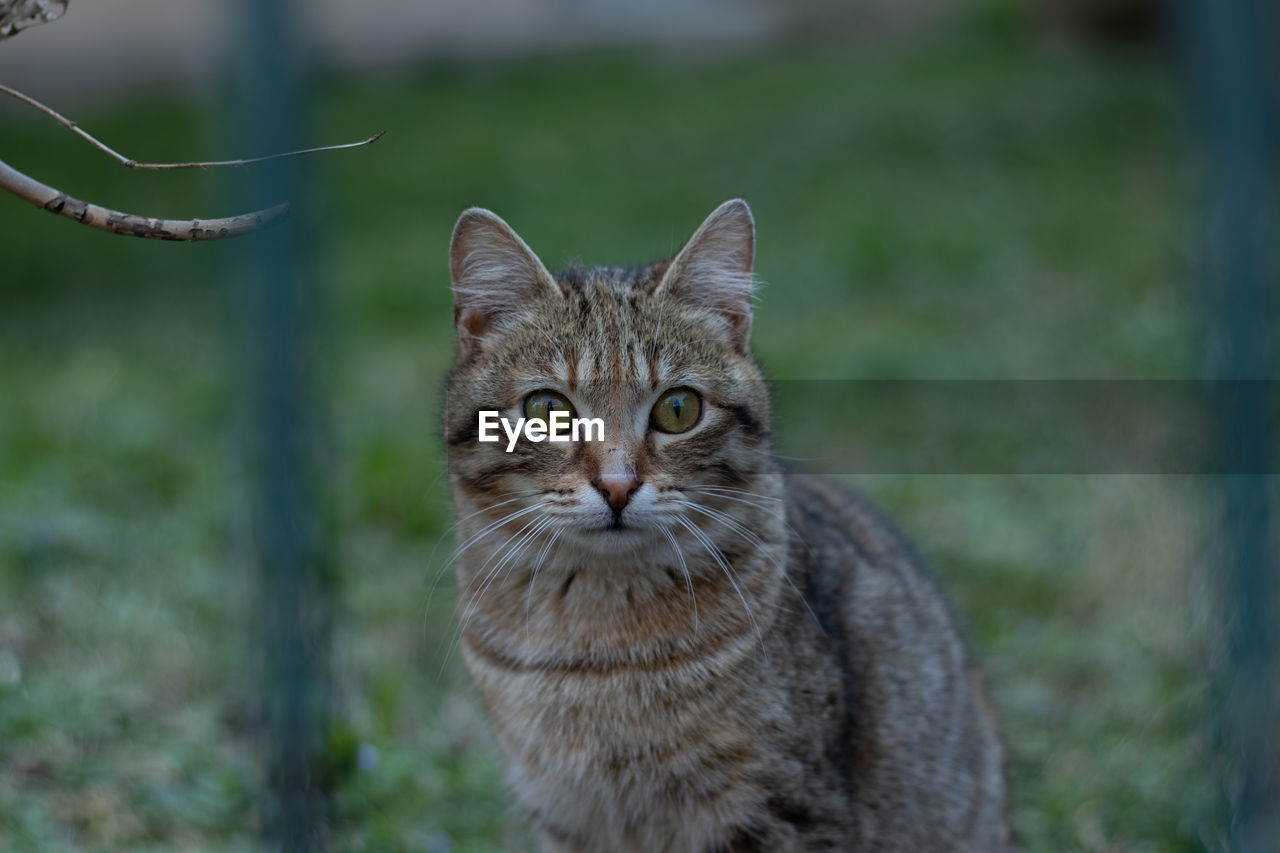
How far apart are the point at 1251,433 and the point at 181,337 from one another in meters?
6.26

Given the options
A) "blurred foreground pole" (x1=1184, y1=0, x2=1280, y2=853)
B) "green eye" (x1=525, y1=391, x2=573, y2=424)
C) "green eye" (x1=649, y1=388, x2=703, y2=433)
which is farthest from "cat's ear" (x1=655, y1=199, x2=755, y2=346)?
"blurred foreground pole" (x1=1184, y1=0, x2=1280, y2=853)

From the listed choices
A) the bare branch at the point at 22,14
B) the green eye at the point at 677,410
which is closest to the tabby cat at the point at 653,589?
the green eye at the point at 677,410

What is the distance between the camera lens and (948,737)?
2844mm

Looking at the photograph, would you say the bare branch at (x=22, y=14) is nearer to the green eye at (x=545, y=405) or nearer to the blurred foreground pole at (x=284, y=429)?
the blurred foreground pole at (x=284, y=429)

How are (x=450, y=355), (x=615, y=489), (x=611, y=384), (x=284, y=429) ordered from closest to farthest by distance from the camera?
(x=284, y=429) < (x=615, y=489) < (x=611, y=384) < (x=450, y=355)

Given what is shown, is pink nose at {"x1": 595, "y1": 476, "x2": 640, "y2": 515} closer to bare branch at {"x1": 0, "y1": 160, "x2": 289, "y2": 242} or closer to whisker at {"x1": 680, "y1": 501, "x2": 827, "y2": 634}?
whisker at {"x1": 680, "y1": 501, "x2": 827, "y2": 634}

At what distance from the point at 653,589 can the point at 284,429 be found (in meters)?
1.36

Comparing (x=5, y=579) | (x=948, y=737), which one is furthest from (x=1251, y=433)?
(x=5, y=579)

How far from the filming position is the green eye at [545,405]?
2365 millimetres

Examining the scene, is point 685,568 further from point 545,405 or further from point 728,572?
point 545,405

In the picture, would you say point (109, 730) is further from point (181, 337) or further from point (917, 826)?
point (181, 337)

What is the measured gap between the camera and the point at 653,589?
253 centimetres

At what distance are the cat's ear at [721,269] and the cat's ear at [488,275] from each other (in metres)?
0.25

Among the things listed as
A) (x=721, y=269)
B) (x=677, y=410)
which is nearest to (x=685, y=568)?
(x=677, y=410)
